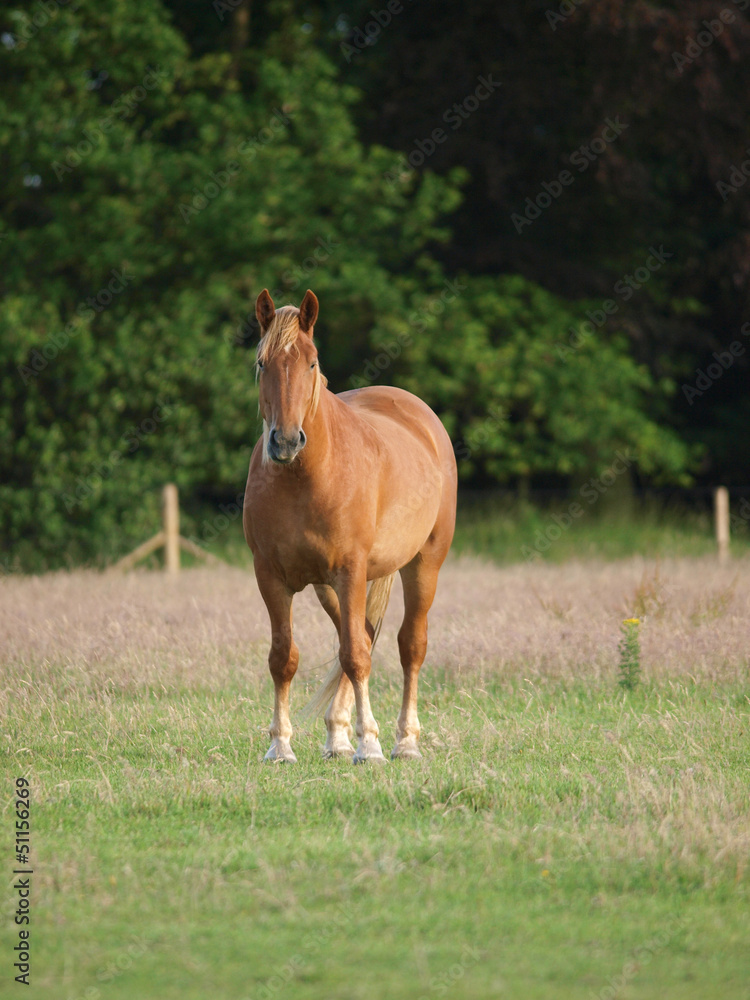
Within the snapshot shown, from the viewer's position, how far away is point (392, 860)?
4039 mm

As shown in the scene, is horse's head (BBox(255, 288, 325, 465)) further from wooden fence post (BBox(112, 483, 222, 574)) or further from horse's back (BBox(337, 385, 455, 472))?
wooden fence post (BBox(112, 483, 222, 574))

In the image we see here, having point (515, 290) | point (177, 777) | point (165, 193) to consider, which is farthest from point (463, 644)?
point (515, 290)

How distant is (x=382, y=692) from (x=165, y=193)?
10519 mm

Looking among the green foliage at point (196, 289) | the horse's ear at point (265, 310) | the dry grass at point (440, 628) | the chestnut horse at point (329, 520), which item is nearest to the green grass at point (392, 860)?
the chestnut horse at point (329, 520)

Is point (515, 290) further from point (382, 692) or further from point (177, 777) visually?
point (177, 777)

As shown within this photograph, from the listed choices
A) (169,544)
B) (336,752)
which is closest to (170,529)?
(169,544)

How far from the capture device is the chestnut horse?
5301 millimetres

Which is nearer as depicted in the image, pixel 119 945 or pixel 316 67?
pixel 119 945

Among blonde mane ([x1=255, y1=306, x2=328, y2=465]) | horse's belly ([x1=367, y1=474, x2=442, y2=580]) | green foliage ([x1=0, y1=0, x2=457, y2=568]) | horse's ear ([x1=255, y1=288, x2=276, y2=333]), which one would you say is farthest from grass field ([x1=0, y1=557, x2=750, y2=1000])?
green foliage ([x1=0, y1=0, x2=457, y2=568])

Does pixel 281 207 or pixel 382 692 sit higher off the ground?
pixel 281 207

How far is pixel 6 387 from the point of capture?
47.6ft

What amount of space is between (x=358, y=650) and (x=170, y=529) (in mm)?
8742

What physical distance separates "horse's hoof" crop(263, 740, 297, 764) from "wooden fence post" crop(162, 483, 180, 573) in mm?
8192

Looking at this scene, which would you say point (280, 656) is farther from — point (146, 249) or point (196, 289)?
point (196, 289)
